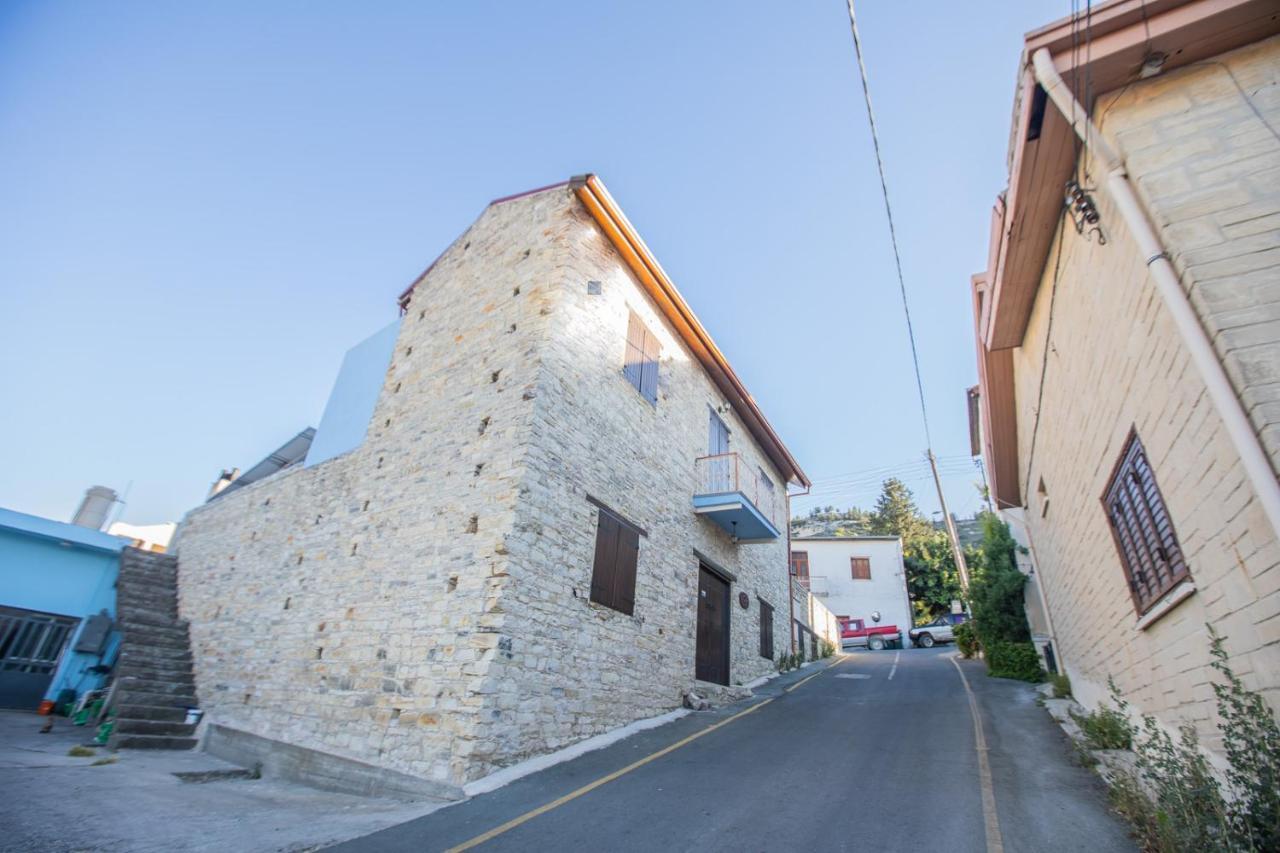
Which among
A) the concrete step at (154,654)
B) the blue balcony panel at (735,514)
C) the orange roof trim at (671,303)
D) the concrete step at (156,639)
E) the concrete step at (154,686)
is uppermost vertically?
the orange roof trim at (671,303)

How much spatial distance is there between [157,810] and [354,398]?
28.6ft

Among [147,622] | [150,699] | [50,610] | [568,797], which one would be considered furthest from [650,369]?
[50,610]

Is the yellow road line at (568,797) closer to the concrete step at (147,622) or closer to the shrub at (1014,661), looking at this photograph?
the shrub at (1014,661)

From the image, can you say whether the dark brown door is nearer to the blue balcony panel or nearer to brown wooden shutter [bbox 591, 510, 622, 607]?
the blue balcony panel

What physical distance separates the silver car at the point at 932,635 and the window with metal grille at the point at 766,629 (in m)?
16.2

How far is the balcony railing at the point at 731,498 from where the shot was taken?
12102mm

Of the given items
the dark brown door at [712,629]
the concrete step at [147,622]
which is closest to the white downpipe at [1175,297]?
the dark brown door at [712,629]

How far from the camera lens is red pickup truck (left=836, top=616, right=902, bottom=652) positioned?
94.6ft

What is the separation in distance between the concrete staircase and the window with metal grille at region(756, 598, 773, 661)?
41.9 ft

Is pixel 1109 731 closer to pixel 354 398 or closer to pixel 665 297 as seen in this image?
pixel 665 297

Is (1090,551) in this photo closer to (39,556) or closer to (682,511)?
(682,511)

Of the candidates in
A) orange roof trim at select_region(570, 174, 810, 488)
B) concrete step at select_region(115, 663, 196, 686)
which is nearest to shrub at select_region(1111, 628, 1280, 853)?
orange roof trim at select_region(570, 174, 810, 488)

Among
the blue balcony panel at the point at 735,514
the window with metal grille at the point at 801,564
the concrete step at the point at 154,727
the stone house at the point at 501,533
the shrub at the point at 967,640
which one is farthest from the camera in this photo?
the window with metal grille at the point at 801,564

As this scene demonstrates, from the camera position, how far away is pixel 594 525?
891 cm
